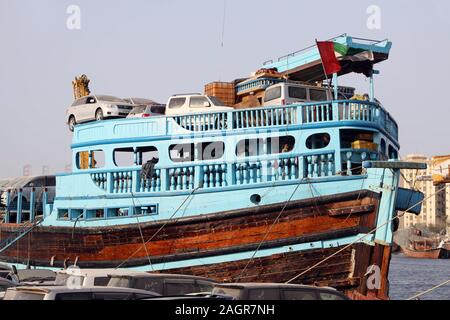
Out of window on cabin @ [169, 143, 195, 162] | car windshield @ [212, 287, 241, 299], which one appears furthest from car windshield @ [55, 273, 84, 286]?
window on cabin @ [169, 143, 195, 162]

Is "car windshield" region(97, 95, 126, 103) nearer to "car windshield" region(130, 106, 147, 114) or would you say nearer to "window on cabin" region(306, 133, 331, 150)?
"car windshield" region(130, 106, 147, 114)

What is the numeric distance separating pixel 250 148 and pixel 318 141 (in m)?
1.59

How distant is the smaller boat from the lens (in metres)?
85.2

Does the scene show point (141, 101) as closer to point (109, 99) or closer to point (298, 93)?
point (109, 99)

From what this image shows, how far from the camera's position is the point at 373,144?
57.6ft

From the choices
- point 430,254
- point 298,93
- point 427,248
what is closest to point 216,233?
point 298,93

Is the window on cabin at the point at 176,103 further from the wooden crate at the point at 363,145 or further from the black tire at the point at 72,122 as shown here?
the wooden crate at the point at 363,145

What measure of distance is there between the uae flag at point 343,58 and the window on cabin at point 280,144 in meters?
1.82

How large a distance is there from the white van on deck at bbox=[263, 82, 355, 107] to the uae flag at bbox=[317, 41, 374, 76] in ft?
2.65

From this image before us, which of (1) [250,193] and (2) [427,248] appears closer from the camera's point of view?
(1) [250,193]

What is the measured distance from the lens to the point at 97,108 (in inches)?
835
